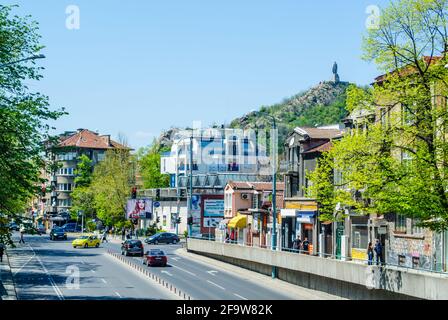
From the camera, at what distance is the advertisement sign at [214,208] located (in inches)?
4026

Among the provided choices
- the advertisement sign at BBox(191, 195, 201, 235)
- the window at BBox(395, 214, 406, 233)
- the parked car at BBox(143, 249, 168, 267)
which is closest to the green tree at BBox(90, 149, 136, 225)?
the advertisement sign at BBox(191, 195, 201, 235)

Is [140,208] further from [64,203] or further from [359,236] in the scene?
[64,203]

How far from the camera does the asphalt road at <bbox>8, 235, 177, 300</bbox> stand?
3959 centimetres

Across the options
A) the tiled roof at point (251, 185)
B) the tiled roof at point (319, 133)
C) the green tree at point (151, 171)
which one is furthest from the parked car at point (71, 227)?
the tiled roof at point (319, 133)

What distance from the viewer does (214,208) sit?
103 m

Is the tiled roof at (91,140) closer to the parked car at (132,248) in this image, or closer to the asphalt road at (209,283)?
the parked car at (132,248)

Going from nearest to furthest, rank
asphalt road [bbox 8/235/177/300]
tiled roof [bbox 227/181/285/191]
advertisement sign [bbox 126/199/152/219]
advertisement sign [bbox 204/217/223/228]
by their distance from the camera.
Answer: asphalt road [bbox 8/235/177/300] → tiled roof [bbox 227/181/285/191] → advertisement sign [bbox 204/217/223/228] → advertisement sign [bbox 126/199/152/219]

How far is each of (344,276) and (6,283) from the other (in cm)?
2137

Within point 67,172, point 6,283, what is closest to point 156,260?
point 6,283

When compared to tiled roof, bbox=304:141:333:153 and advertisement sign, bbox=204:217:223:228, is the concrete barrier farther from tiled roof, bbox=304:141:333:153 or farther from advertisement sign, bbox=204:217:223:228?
advertisement sign, bbox=204:217:223:228

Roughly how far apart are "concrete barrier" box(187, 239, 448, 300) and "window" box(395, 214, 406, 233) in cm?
682
